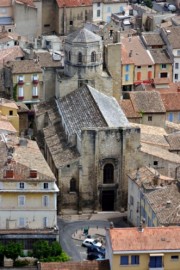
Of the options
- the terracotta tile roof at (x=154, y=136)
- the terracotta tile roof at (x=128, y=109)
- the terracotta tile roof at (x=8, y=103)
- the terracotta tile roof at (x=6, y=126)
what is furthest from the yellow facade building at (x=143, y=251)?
the terracotta tile roof at (x=128, y=109)

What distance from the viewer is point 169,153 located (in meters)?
124

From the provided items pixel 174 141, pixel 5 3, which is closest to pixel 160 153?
pixel 174 141

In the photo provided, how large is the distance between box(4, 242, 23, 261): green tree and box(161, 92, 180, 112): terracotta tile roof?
122 ft

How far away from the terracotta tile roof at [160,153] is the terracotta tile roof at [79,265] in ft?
81.5

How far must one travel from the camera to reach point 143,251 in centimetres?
9481

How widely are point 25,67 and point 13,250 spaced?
36.8 metres

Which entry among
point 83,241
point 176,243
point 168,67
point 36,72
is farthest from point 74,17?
point 176,243

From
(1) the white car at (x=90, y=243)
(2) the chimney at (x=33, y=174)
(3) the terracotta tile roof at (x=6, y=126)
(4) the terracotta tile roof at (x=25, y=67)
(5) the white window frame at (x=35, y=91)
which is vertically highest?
(4) the terracotta tile roof at (x=25, y=67)

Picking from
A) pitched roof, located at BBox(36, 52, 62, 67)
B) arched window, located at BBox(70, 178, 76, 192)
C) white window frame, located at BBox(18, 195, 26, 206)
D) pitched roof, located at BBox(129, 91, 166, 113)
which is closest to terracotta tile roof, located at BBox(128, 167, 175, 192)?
arched window, located at BBox(70, 178, 76, 192)

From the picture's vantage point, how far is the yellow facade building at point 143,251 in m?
94.8

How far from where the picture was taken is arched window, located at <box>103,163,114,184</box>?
120 metres

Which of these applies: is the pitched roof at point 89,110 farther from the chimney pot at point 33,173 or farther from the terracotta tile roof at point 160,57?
the terracotta tile roof at point 160,57

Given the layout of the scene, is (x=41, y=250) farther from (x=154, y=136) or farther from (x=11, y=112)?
(x=11, y=112)

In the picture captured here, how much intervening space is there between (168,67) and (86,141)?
39.8 m
